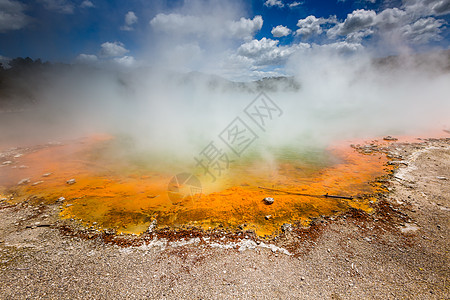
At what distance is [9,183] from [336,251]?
10.8 m

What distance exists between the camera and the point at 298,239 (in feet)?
13.0

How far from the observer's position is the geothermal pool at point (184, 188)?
4.75 metres

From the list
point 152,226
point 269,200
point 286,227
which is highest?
point 269,200

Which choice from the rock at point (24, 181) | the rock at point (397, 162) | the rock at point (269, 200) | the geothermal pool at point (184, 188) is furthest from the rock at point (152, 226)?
the rock at point (397, 162)

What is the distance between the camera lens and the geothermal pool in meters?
4.75

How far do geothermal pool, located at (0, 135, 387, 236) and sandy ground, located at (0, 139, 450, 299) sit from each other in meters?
0.53

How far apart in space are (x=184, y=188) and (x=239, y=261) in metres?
3.58

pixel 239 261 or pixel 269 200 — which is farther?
pixel 269 200

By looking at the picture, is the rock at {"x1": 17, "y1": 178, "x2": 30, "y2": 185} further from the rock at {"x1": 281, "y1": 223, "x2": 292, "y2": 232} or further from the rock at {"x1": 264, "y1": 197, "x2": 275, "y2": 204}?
the rock at {"x1": 281, "y1": 223, "x2": 292, "y2": 232}

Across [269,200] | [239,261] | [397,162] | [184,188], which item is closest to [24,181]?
[184,188]

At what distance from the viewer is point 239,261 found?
3352mm

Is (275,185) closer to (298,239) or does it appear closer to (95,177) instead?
(298,239)

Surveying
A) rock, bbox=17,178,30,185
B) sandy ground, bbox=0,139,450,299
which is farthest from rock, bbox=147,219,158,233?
rock, bbox=17,178,30,185

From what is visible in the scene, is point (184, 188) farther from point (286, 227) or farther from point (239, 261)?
point (286, 227)
